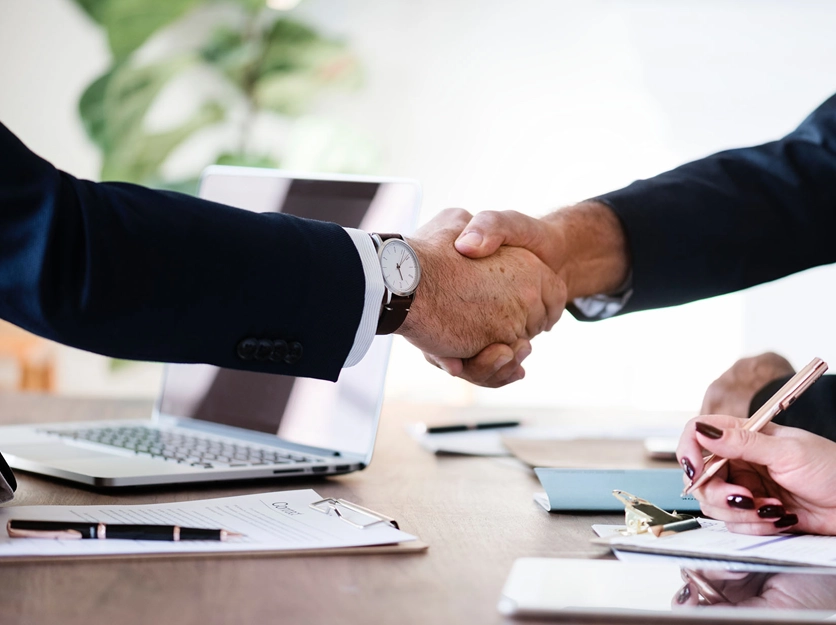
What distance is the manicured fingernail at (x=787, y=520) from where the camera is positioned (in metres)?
0.71

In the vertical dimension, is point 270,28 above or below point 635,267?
above

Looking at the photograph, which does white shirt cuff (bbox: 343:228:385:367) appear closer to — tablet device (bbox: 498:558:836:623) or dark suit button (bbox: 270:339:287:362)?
dark suit button (bbox: 270:339:287:362)

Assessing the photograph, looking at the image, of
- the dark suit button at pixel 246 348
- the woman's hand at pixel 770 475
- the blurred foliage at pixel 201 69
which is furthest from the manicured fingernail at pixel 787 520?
the blurred foliage at pixel 201 69

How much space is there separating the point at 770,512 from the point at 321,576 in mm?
377

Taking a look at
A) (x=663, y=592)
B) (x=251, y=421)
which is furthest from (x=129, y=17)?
(x=663, y=592)

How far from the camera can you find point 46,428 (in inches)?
44.8

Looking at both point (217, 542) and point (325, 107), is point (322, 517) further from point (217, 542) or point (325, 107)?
point (325, 107)

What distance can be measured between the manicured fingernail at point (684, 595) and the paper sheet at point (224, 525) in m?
0.21

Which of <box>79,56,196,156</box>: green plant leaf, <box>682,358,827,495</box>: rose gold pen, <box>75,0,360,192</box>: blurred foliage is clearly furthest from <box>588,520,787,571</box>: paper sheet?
<box>79,56,196,156</box>: green plant leaf

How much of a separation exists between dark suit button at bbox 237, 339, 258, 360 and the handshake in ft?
0.76

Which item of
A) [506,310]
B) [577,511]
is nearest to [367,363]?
[506,310]

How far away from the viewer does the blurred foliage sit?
12.1ft

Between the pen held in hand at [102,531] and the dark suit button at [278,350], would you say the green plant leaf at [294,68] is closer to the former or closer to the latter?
the dark suit button at [278,350]

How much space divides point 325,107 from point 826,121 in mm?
2945
